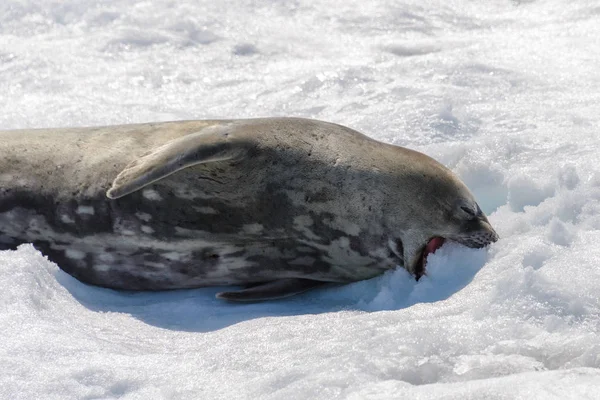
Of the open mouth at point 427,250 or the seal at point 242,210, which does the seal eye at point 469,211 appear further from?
the open mouth at point 427,250

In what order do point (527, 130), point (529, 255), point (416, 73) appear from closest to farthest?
point (529, 255)
point (527, 130)
point (416, 73)

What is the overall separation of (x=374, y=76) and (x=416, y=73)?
0.24 metres

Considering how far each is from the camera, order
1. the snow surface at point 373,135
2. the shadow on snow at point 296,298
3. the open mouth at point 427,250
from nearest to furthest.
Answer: the snow surface at point 373,135, the shadow on snow at point 296,298, the open mouth at point 427,250

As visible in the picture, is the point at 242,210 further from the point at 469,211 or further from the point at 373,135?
the point at 373,135

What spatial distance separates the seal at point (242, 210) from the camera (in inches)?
140

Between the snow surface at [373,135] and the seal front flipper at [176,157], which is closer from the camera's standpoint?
the snow surface at [373,135]

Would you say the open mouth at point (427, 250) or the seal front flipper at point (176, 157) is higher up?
the seal front flipper at point (176, 157)

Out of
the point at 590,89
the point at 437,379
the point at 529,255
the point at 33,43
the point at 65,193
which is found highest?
the point at 33,43

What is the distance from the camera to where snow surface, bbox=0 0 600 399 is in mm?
2705

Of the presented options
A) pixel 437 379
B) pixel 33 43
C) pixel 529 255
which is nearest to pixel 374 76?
pixel 33 43

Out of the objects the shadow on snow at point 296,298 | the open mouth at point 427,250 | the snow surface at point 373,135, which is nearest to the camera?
the snow surface at point 373,135

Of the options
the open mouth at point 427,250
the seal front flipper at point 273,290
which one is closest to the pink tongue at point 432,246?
the open mouth at point 427,250

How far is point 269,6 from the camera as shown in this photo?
692 centimetres

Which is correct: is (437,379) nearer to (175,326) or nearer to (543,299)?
(543,299)
